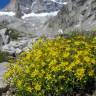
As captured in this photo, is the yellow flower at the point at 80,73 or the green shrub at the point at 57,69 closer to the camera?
the yellow flower at the point at 80,73

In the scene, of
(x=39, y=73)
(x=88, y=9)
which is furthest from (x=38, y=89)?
(x=88, y=9)

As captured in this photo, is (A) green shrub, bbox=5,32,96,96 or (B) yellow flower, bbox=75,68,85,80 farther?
(A) green shrub, bbox=5,32,96,96

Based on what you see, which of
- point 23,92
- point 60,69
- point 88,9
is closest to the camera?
point 60,69

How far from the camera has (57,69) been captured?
9953 millimetres

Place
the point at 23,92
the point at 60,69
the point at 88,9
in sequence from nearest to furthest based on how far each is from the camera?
1. the point at 60,69
2. the point at 23,92
3. the point at 88,9

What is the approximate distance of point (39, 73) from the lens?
10195mm

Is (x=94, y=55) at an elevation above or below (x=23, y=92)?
above

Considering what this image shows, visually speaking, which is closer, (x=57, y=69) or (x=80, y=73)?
(x=80, y=73)

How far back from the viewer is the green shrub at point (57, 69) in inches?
393

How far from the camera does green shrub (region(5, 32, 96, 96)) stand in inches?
393

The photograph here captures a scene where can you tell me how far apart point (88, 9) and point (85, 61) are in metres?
189

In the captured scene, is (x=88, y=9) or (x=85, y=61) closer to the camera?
(x=85, y=61)

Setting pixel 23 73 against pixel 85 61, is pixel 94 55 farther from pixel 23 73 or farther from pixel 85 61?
pixel 23 73

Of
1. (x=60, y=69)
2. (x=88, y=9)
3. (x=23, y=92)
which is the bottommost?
(x=88, y=9)
